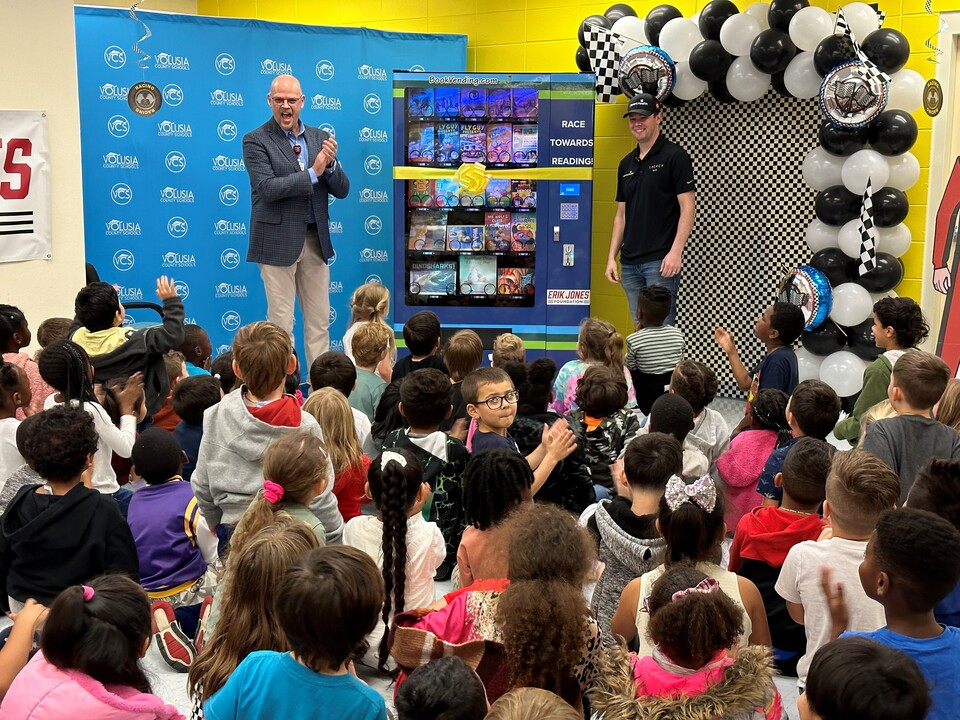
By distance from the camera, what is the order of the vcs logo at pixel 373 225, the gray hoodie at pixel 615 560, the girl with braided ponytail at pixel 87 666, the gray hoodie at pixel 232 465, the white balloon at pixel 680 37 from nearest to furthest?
the girl with braided ponytail at pixel 87 666, the gray hoodie at pixel 615 560, the gray hoodie at pixel 232 465, the white balloon at pixel 680 37, the vcs logo at pixel 373 225

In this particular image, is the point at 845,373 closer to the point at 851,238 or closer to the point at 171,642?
the point at 851,238

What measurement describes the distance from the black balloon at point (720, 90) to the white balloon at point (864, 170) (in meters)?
1.01

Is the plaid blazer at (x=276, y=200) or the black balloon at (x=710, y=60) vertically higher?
the black balloon at (x=710, y=60)

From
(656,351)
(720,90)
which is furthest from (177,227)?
(720,90)

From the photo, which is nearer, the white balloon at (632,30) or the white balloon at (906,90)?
the white balloon at (906,90)

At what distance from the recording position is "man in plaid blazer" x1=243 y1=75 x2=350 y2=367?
247 inches

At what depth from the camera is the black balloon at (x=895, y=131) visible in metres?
5.90

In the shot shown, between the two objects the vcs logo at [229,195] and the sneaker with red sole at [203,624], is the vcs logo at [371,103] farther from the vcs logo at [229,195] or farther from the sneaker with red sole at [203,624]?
the sneaker with red sole at [203,624]

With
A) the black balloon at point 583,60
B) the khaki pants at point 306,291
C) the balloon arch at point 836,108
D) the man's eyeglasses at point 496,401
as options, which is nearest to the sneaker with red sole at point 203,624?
the man's eyeglasses at point 496,401

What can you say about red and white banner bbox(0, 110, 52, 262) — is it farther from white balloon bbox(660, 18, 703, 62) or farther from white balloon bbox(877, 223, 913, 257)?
white balloon bbox(877, 223, 913, 257)

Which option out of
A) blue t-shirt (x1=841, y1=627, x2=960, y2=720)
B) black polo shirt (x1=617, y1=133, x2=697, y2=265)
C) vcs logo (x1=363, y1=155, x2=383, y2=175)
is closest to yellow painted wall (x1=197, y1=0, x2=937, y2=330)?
black polo shirt (x1=617, y1=133, x2=697, y2=265)

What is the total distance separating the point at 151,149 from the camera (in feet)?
23.1

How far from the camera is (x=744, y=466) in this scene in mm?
4109

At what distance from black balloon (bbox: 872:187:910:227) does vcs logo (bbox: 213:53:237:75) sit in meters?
4.36
